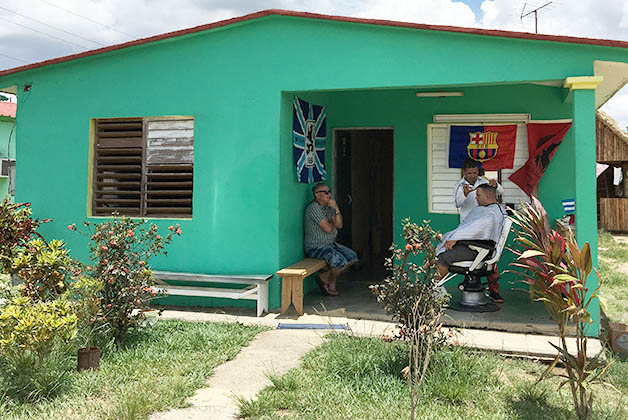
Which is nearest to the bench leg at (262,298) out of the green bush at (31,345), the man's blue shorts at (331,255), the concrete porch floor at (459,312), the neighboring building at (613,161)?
the concrete porch floor at (459,312)

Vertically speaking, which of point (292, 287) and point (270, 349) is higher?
point (292, 287)

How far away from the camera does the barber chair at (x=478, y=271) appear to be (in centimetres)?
599

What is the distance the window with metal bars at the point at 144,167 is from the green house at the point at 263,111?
21 mm

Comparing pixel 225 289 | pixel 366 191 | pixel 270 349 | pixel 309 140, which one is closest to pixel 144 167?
pixel 225 289

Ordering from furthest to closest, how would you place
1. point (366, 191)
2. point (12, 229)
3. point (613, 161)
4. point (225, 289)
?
point (613, 161)
point (366, 191)
point (225, 289)
point (12, 229)

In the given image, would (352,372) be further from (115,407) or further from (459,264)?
(459,264)

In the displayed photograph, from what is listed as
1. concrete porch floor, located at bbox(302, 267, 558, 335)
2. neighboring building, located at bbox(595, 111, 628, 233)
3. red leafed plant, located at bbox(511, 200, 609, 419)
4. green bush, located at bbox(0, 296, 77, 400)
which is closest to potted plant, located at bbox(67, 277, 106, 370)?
green bush, located at bbox(0, 296, 77, 400)

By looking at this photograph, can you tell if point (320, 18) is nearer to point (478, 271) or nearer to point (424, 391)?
point (478, 271)

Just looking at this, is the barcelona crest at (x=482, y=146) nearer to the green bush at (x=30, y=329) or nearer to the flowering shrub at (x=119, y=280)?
the flowering shrub at (x=119, y=280)

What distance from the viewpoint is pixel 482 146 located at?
297 inches

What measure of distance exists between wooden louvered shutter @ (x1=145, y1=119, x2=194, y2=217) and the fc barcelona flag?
12.0 feet

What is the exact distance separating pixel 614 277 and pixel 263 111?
686 centimetres

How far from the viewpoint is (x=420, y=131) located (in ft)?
25.4

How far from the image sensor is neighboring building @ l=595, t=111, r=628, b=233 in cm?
1695
